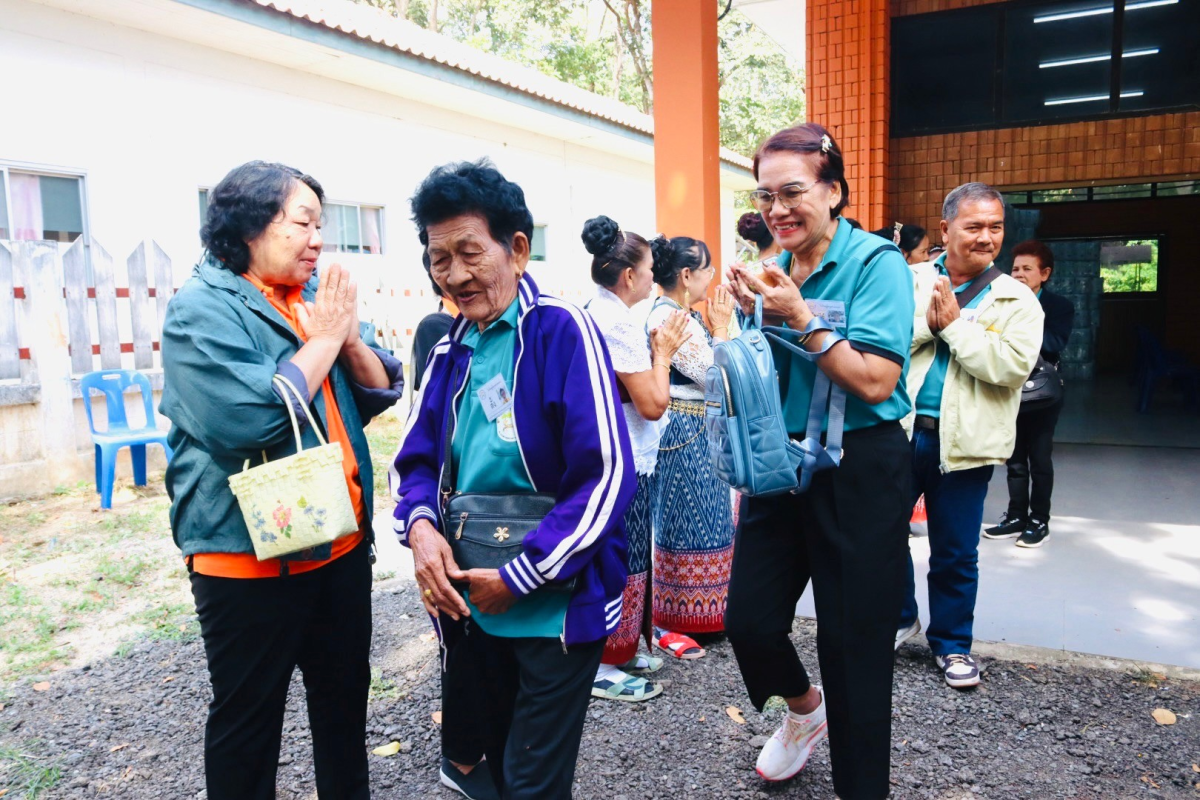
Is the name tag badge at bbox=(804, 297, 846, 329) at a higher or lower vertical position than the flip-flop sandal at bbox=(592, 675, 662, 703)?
higher

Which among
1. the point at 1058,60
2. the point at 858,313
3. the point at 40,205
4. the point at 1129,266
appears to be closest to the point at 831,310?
the point at 858,313

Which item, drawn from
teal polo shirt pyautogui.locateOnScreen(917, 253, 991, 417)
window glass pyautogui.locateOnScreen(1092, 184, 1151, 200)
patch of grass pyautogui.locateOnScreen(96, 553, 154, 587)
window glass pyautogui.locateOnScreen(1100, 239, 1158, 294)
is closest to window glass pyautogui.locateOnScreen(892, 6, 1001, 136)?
window glass pyautogui.locateOnScreen(1092, 184, 1151, 200)

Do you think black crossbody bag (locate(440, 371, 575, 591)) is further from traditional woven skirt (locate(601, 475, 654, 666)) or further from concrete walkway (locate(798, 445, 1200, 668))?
concrete walkway (locate(798, 445, 1200, 668))

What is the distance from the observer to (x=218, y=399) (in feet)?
6.48

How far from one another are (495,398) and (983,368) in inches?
89.6

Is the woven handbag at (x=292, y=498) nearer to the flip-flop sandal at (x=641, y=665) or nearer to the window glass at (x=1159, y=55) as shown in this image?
the flip-flop sandal at (x=641, y=665)

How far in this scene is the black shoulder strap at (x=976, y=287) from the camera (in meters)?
3.57

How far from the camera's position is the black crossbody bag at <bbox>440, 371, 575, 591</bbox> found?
187 cm

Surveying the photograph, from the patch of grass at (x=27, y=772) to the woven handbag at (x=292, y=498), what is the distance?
5.61 feet

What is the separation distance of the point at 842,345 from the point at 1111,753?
6.25 ft

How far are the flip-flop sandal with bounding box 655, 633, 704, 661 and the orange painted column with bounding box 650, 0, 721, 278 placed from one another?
301cm

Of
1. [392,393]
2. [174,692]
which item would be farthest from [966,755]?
[174,692]

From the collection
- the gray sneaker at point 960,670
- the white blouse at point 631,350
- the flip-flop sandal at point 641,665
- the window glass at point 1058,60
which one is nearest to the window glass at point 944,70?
the window glass at point 1058,60

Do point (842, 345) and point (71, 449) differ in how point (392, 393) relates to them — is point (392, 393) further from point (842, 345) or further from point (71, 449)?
point (71, 449)
